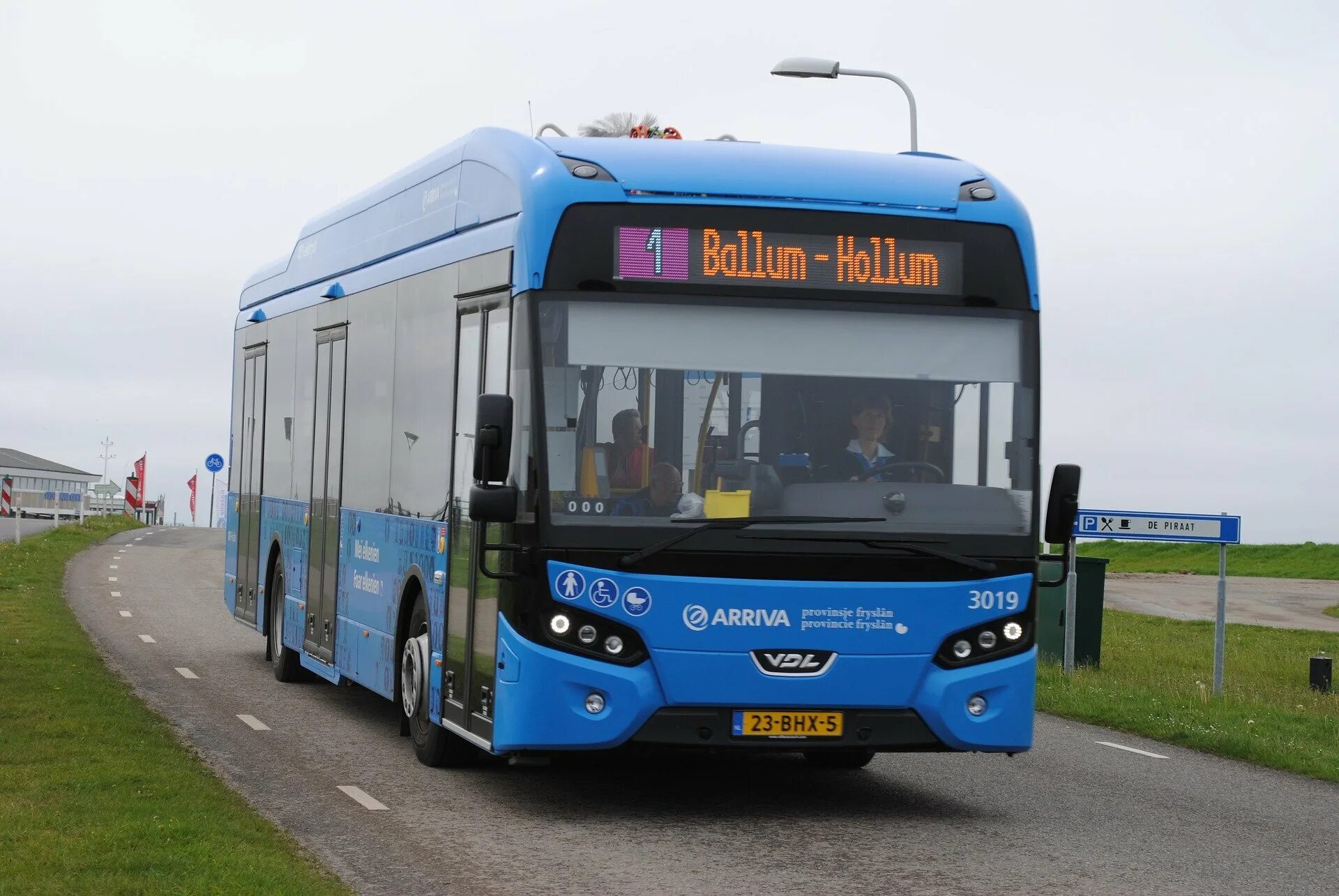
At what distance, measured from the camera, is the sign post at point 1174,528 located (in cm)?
1802

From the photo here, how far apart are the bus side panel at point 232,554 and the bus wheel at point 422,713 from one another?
24.5 ft

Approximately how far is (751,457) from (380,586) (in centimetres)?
408

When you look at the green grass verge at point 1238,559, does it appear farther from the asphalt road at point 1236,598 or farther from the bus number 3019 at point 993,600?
the bus number 3019 at point 993,600

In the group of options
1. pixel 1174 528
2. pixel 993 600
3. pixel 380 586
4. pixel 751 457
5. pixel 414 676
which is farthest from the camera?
pixel 1174 528

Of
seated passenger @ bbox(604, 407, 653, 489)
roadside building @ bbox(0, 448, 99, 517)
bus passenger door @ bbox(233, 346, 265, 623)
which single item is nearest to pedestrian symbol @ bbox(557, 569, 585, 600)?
seated passenger @ bbox(604, 407, 653, 489)

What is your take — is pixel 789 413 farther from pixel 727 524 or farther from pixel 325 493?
pixel 325 493

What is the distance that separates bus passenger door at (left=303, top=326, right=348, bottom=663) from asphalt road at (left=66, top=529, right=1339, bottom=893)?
65 centimetres

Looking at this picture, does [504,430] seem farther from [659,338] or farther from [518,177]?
[518,177]

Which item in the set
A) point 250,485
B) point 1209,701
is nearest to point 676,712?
point 1209,701

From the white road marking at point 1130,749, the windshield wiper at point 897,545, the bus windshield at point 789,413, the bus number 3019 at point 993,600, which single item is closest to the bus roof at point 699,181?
the bus windshield at point 789,413

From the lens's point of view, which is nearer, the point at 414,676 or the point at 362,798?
the point at 362,798

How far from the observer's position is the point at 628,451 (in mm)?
9367

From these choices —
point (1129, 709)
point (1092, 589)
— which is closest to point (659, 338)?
point (1129, 709)

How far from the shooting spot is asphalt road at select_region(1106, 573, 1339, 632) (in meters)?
36.0
